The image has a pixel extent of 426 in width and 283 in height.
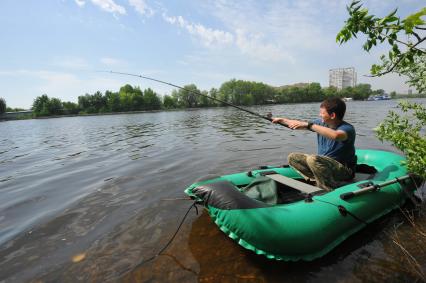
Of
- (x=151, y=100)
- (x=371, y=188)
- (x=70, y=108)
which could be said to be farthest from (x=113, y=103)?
(x=371, y=188)

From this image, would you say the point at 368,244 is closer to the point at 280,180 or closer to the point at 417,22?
the point at 280,180

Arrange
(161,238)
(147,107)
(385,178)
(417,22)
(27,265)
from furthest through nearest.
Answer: (147,107) < (385,178) < (161,238) < (27,265) < (417,22)

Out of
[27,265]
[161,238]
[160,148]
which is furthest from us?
[160,148]

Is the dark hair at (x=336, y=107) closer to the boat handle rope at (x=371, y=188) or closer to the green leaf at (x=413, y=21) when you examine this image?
the boat handle rope at (x=371, y=188)

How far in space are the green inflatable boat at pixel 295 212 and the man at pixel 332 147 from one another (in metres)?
0.39

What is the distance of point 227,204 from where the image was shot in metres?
3.58

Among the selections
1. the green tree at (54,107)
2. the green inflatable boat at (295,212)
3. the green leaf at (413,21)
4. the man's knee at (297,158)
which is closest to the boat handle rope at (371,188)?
the green inflatable boat at (295,212)

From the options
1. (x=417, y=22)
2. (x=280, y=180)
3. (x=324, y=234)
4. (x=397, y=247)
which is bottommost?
(x=397, y=247)

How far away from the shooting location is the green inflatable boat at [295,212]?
3.42m

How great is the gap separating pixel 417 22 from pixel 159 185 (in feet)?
21.6

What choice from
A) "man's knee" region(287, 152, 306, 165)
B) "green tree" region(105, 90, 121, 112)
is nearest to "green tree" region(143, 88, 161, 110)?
"green tree" region(105, 90, 121, 112)

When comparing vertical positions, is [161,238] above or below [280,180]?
below

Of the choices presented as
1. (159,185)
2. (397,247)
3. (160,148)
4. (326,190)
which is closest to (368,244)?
(397,247)

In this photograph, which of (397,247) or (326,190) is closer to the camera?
(397,247)
